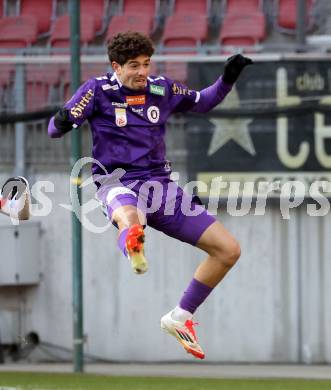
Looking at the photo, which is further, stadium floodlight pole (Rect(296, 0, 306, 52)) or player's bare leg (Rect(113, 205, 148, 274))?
stadium floodlight pole (Rect(296, 0, 306, 52))

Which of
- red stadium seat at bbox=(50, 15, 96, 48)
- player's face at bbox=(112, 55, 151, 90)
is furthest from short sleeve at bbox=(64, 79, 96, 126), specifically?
red stadium seat at bbox=(50, 15, 96, 48)

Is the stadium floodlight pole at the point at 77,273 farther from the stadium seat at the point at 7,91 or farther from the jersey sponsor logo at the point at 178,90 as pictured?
the jersey sponsor logo at the point at 178,90

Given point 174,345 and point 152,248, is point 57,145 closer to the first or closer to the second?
point 152,248

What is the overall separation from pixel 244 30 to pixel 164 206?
295 inches

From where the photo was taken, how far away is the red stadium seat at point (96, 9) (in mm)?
16578

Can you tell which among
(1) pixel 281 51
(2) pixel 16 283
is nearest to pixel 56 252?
(2) pixel 16 283

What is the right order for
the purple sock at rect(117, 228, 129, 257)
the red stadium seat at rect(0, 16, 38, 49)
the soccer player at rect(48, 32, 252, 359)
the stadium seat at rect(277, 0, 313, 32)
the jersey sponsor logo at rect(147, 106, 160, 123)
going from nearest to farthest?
1. the purple sock at rect(117, 228, 129, 257)
2. the soccer player at rect(48, 32, 252, 359)
3. the jersey sponsor logo at rect(147, 106, 160, 123)
4. the stadium seat at rect(277, 0, 313, 32)
5. the red stadium seat at rect(0, 16, 38, 49)

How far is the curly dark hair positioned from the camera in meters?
8.32

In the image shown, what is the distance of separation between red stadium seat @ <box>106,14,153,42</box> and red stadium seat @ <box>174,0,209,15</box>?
48 cm

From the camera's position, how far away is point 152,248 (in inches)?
535

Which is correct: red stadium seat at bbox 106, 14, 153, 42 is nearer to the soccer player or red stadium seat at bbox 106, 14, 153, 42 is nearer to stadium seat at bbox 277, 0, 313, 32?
stadium seat at bbox 277, 0, 313, 32

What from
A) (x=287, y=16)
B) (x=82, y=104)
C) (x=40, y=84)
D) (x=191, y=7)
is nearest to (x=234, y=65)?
(x=82, y=104)

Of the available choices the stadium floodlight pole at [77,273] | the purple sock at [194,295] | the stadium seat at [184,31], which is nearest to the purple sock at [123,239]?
the purple sock at [194,295]

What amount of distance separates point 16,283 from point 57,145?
1.57 m
